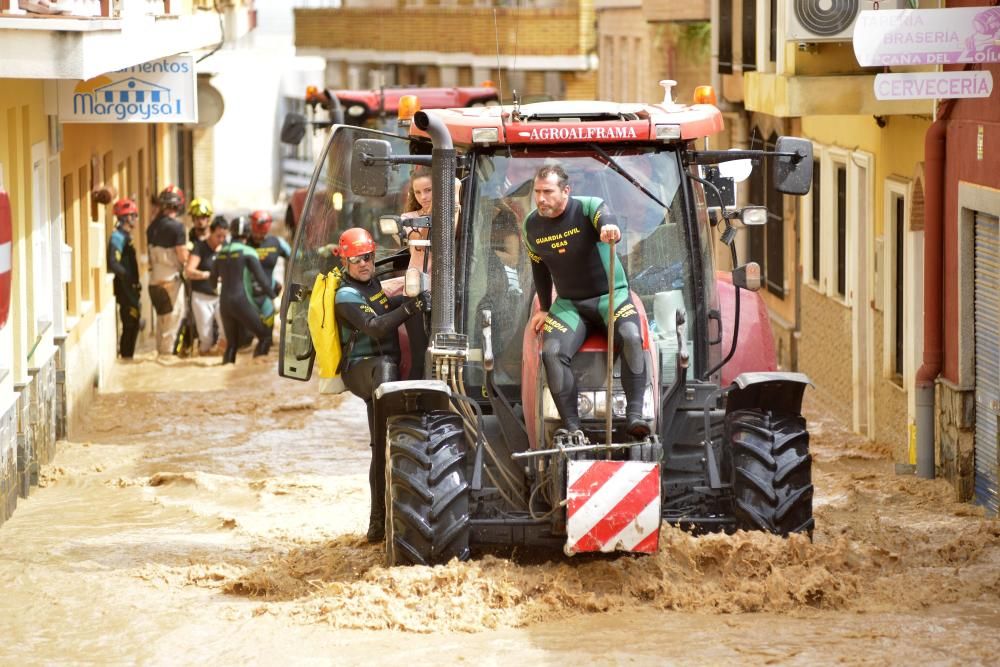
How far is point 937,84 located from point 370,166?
3774 millimetres

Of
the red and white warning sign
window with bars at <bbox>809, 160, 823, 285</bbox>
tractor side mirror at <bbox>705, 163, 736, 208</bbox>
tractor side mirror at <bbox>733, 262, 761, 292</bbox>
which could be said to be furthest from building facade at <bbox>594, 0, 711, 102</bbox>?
the red and white warning sign

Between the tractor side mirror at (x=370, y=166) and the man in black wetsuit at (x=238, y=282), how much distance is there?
10996mm

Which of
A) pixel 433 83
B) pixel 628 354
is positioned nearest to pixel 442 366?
pixel 628 354

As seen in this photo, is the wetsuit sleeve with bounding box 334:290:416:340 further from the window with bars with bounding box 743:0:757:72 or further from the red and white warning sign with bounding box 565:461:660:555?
the window with bars with bounding box 743:0:757:72

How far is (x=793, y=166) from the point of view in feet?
33.9

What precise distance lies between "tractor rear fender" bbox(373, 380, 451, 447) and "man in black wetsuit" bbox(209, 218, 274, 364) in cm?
A: 1141

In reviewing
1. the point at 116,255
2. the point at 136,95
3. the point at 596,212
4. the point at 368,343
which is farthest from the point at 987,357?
the point at 116,255

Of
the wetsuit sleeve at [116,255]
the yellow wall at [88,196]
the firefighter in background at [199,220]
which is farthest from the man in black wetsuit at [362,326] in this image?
the firefighter in background at [199,220]

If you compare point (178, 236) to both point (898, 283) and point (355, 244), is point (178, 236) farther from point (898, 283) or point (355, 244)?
point (355, 244)

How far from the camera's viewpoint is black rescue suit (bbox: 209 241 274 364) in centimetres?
2148

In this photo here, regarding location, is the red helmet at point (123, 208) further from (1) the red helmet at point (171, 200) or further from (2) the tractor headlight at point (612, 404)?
(2) the tractor headlight at point (612, 404)

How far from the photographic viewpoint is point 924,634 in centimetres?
923

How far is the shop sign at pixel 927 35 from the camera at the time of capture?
12.1 meters

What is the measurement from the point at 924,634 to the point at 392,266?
4.44 m
